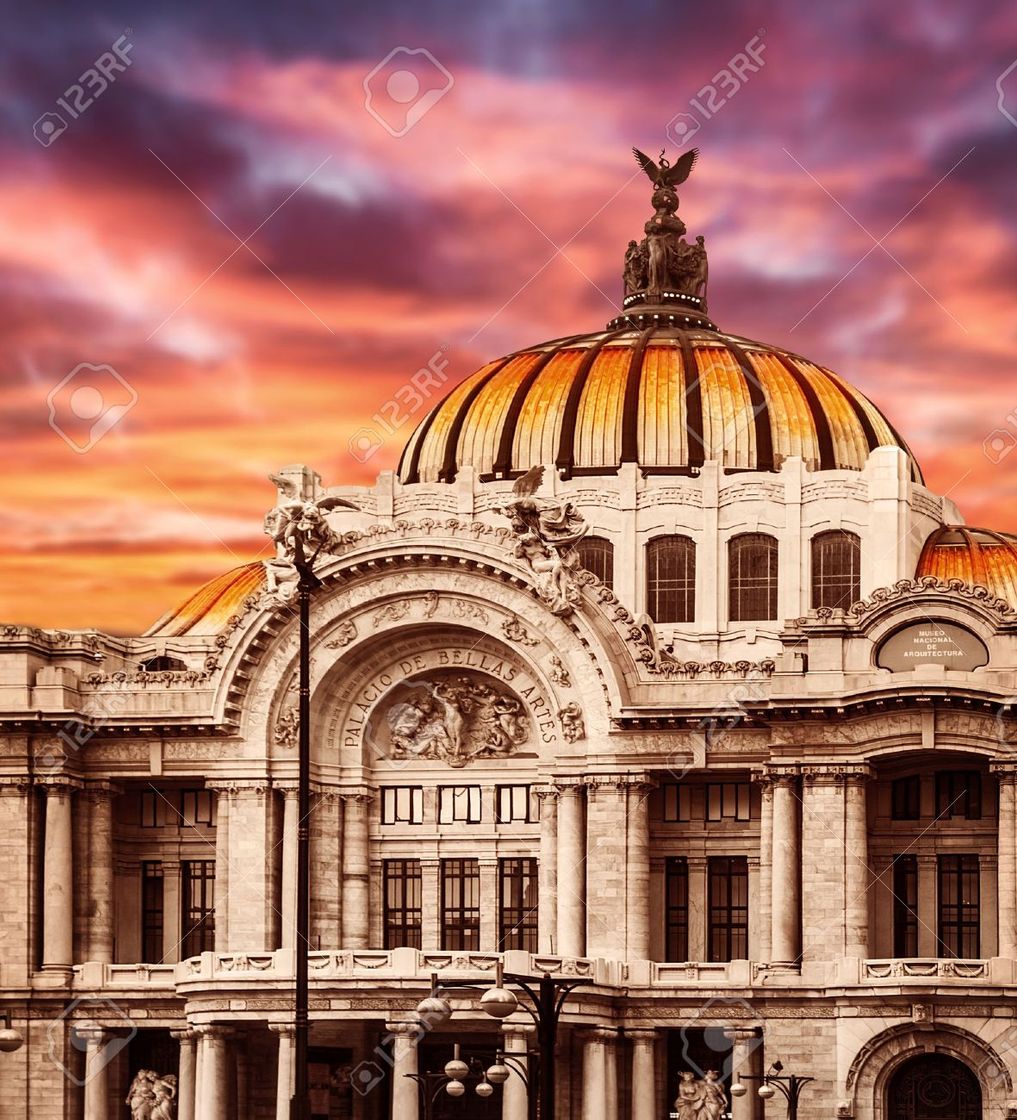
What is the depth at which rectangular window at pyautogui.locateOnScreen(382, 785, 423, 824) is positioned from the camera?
302ft

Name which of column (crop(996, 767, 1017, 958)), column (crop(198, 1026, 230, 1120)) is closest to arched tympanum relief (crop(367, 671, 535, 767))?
column (crop(198, 1026, 230, 1120))

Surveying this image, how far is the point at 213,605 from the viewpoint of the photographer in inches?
4092

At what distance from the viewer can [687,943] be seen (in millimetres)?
89062

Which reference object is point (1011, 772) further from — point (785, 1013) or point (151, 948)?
point (151, 948)

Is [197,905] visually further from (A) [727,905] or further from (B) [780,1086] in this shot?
(B) [780,1086]

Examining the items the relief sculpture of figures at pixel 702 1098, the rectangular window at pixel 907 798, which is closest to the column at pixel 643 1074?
the relief sculpture of figures at pixel 702 1098

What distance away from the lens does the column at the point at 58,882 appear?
8994 centimetres

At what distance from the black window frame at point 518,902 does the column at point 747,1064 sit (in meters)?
7.81

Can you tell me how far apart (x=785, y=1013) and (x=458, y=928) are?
11.5m

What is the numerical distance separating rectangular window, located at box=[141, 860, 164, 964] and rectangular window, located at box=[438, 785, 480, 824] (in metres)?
8.58

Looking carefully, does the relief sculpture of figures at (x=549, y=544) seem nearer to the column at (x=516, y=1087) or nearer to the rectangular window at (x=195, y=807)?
the column at (x=516, y=1087)

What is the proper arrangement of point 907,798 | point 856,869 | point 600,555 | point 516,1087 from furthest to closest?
point 600,555
point 907,798
point 856,869
point 516,1087

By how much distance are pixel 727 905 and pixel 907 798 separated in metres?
6.02

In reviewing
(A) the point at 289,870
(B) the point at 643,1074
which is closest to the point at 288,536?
(A) the point at 289,870
